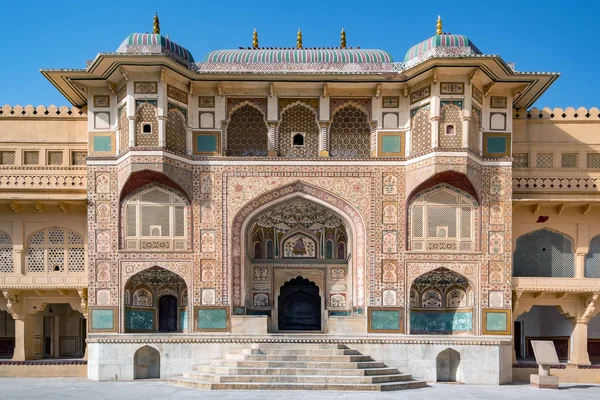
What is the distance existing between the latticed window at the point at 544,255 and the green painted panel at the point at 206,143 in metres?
7.55

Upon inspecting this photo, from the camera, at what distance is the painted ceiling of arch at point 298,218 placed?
1719cm

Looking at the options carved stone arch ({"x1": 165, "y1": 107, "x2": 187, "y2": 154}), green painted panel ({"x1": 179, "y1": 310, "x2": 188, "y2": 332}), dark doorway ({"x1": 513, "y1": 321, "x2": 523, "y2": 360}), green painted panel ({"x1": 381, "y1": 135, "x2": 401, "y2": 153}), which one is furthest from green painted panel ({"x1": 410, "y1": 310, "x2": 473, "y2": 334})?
carved stone arch ({"x1": 165, "y1": 107, "x2": 187, "y2": 154})

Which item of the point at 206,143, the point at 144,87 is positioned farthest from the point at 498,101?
the point at 144,87

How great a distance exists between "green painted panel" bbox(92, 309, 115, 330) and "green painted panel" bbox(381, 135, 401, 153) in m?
6.94

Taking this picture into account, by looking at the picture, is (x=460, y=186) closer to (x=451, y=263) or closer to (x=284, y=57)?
(x=451, y=263)

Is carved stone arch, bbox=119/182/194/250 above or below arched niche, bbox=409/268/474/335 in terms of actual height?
above

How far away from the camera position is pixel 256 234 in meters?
17.7

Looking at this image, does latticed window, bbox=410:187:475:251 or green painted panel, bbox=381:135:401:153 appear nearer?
latticed window, bbox=410:187:475:251

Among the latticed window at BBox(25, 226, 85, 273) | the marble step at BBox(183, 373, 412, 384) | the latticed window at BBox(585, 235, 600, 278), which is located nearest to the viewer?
the marble step at BBox(183, 373, 412, 384)

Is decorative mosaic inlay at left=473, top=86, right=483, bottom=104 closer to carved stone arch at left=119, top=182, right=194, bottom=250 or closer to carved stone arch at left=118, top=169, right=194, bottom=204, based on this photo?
carved stone arch at left=118, top=169, right=194, bottom=204

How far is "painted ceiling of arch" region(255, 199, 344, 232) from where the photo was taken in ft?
56.4

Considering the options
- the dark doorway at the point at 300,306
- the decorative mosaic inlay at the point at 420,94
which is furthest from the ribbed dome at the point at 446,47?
the dark doorway at the point at 300,306

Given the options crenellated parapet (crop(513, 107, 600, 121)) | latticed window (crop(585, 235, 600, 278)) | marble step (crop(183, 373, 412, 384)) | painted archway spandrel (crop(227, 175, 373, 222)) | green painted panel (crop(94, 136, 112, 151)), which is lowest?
marble step (crop(183, 373, 412, 384))

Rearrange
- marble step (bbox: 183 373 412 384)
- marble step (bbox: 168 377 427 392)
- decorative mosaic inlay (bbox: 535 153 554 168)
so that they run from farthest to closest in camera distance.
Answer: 1. decorative mosaic inlay (bbox: 535 153 554 168)
2. marble step (bbox: 183 373 412 384)
3. marble step (bbox: 168 377 427 392)
